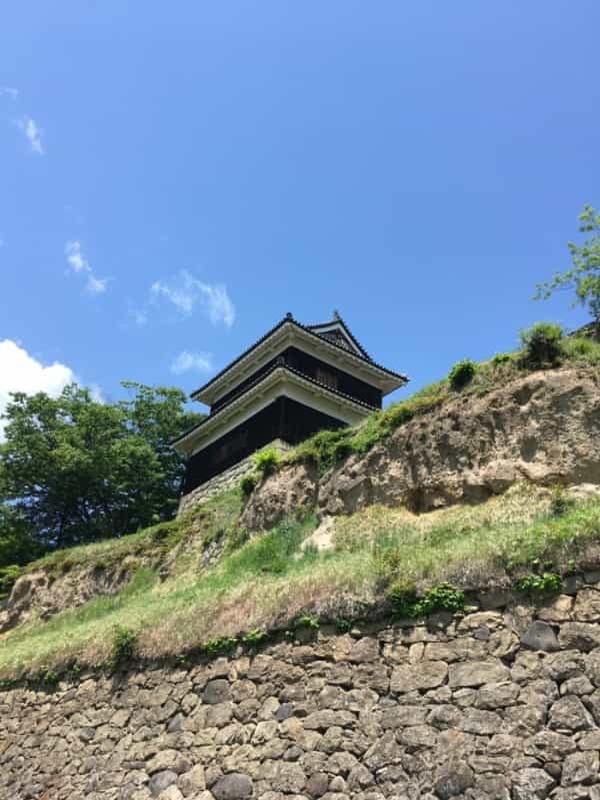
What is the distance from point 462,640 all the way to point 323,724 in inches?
74.7

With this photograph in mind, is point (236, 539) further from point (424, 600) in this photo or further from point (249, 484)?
point (424, 600)

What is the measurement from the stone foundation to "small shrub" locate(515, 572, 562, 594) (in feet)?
48.3

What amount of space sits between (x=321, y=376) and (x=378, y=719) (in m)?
18.5

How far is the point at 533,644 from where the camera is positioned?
22.7 ft

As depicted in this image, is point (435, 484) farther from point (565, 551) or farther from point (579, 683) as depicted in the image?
point (579, 683)

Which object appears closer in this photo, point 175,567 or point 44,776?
point 44,776

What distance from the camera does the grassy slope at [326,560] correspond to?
7871 millimetres

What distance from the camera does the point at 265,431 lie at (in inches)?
918

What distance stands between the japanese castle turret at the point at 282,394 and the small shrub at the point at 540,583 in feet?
50.4

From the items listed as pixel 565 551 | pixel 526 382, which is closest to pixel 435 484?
pixel 526 382

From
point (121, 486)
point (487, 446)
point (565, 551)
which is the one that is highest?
point (121, 486)

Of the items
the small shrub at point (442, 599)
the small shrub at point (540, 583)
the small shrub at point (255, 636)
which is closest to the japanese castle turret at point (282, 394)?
the small shrub at point (255, 636)

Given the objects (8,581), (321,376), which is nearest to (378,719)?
(321,376)

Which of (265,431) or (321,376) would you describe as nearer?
(265,431)
